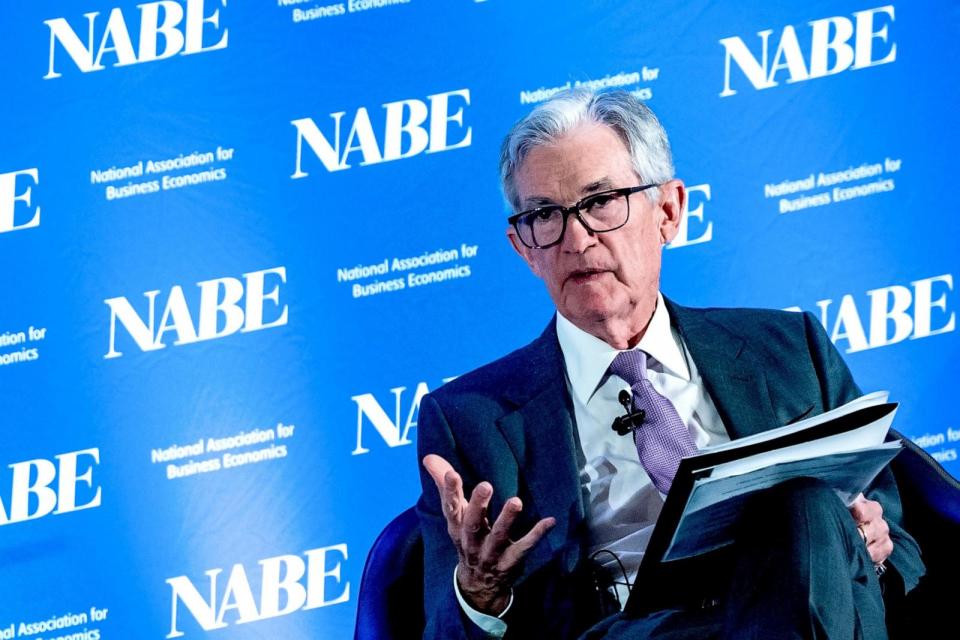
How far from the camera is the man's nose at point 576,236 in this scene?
2.26 meters

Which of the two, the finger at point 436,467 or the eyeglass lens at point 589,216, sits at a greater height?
the eyeglass lens at point 589,216

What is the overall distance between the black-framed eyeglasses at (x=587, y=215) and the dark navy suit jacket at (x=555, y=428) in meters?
0.24

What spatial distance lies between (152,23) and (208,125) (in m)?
0.36

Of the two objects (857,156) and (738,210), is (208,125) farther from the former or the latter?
(857,156)

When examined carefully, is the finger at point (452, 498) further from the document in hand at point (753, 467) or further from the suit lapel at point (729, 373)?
the suit lapel at point (729, 373)

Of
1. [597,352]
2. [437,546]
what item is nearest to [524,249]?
[597,352]

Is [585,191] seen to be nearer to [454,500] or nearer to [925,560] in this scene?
[454,500]

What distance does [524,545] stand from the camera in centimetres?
187

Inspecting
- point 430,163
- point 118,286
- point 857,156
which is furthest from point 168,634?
point 857,156

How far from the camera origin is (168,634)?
3279 mm

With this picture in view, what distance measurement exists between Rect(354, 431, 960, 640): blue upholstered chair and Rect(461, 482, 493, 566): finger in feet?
1.11

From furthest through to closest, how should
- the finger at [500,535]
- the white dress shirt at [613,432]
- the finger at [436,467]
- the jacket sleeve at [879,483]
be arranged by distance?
the white dress shirt at [613,432]
the jacket sleeve at [879,483]
the finger at [436,467]
the finger at [500,535]

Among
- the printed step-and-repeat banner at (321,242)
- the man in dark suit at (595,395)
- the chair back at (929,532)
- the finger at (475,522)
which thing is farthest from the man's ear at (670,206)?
the printed step-and-repeat banner at (321,242)

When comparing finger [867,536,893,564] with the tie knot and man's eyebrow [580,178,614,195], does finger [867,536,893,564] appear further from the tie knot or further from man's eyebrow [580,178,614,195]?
man's eyebrow [580,178,614,195]
